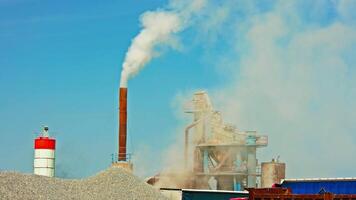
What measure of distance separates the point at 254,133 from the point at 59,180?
27782 mm

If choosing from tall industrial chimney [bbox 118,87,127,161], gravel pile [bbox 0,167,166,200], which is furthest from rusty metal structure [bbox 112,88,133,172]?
gravel pile [bbox 0,167,166,200]

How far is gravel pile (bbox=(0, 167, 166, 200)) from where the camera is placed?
82.4ft

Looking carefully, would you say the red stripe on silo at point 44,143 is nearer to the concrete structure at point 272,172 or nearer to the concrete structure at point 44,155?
the concrete structure at point 44,155

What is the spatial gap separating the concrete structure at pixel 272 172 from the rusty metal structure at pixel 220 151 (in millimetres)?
1099

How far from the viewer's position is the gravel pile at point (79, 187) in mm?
25105

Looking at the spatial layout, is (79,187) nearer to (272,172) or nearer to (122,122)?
(122,122)

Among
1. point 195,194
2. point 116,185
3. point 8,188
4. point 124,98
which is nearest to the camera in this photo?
point 8,188

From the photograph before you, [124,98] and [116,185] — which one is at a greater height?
[124,98]

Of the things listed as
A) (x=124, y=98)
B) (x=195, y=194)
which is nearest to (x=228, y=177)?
(x=124, y=98)

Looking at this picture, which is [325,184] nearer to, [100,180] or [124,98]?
[100,180]

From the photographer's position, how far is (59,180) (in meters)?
28.7

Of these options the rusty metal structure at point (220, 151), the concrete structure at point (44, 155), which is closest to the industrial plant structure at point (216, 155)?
the rusty metal structure at point (220, 151)

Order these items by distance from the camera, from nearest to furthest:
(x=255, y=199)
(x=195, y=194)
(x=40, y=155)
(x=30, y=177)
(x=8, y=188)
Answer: (x=255, y=199) → (x=8, y=188) → (x=30, y=177) → (x=195, y=194) → (x=40, y=155)

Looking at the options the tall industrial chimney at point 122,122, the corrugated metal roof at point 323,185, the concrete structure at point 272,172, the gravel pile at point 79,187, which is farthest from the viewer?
the concrete structure at point 272,172
